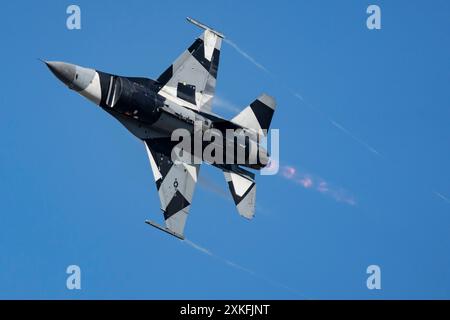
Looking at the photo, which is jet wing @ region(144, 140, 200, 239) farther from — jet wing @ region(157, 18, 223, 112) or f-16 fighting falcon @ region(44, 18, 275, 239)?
jet wing @ region(157, 18, 223, 112)

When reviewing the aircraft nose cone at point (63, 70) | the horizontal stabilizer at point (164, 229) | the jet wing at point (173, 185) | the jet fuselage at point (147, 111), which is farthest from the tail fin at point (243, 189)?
the aircraft nose cone at point (63, 70)

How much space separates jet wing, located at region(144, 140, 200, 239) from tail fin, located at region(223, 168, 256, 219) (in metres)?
1.66

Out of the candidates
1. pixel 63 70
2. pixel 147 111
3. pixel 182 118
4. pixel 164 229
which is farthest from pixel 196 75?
pixel 164 229

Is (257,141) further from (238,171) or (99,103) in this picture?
(99,103)

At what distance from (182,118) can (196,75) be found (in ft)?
9.70

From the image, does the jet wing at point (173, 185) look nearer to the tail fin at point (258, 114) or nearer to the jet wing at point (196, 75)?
the jet wing at point (196, 75)

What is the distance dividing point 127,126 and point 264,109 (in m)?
6.42

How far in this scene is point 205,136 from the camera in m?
49.2

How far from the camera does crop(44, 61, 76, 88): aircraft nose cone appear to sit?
46.1m

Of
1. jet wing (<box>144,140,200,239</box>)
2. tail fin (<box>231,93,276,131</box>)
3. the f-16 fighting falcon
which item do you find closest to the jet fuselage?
the f-16 fighting falcon

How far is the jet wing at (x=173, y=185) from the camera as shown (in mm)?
49500

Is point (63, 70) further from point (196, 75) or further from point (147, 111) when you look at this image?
point (196, 75)

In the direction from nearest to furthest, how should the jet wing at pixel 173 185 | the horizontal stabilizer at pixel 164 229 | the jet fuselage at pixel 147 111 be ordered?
the jet fuselage at pixel 147 111 → the horizontal stabilizer at pixel 164 229 → the jet wing at pixel 173 185

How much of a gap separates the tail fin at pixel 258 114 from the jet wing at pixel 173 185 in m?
2.99
